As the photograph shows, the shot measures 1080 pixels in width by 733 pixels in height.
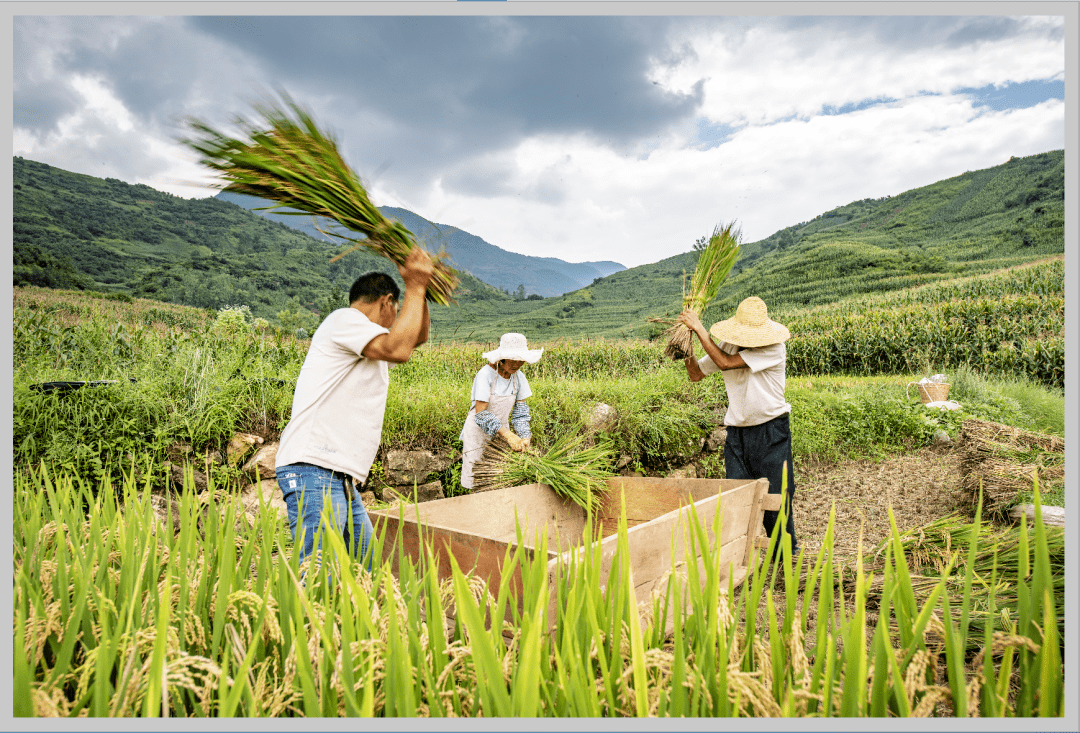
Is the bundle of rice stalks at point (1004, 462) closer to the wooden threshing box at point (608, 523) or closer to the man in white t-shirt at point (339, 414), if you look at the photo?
the wooden threshing box at point (608, 523)

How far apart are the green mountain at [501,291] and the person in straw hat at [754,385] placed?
1.41 feet

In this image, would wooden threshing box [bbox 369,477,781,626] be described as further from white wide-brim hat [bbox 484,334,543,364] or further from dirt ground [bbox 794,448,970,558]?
dirt ground [bbox 794,448,970,558]

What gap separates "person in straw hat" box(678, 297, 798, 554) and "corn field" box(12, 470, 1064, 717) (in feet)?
6.02

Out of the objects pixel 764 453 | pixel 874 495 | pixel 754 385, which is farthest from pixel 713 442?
pixel 754 385

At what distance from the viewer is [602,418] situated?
16.5ft

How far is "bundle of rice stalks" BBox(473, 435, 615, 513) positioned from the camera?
2.92 meters

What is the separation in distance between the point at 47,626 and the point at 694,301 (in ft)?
9.08

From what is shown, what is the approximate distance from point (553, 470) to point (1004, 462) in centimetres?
289

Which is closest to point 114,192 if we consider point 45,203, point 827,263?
point 45,203

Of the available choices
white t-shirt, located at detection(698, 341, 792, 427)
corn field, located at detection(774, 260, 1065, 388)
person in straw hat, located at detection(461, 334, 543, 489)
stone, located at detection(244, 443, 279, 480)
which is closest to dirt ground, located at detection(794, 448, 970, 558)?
white t-shirt, located at detection(698, 341, 792, 427)

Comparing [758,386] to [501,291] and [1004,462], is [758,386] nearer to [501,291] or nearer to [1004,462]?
[1004,462]

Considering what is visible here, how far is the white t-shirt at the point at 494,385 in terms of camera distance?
3219mm

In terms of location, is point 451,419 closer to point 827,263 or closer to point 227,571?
point 227,571

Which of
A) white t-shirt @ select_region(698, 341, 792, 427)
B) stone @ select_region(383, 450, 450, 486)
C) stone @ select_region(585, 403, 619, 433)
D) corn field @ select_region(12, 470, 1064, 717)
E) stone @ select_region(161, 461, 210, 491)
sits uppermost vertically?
white t-shirt @ select_region(698, 341, 792, 427)
